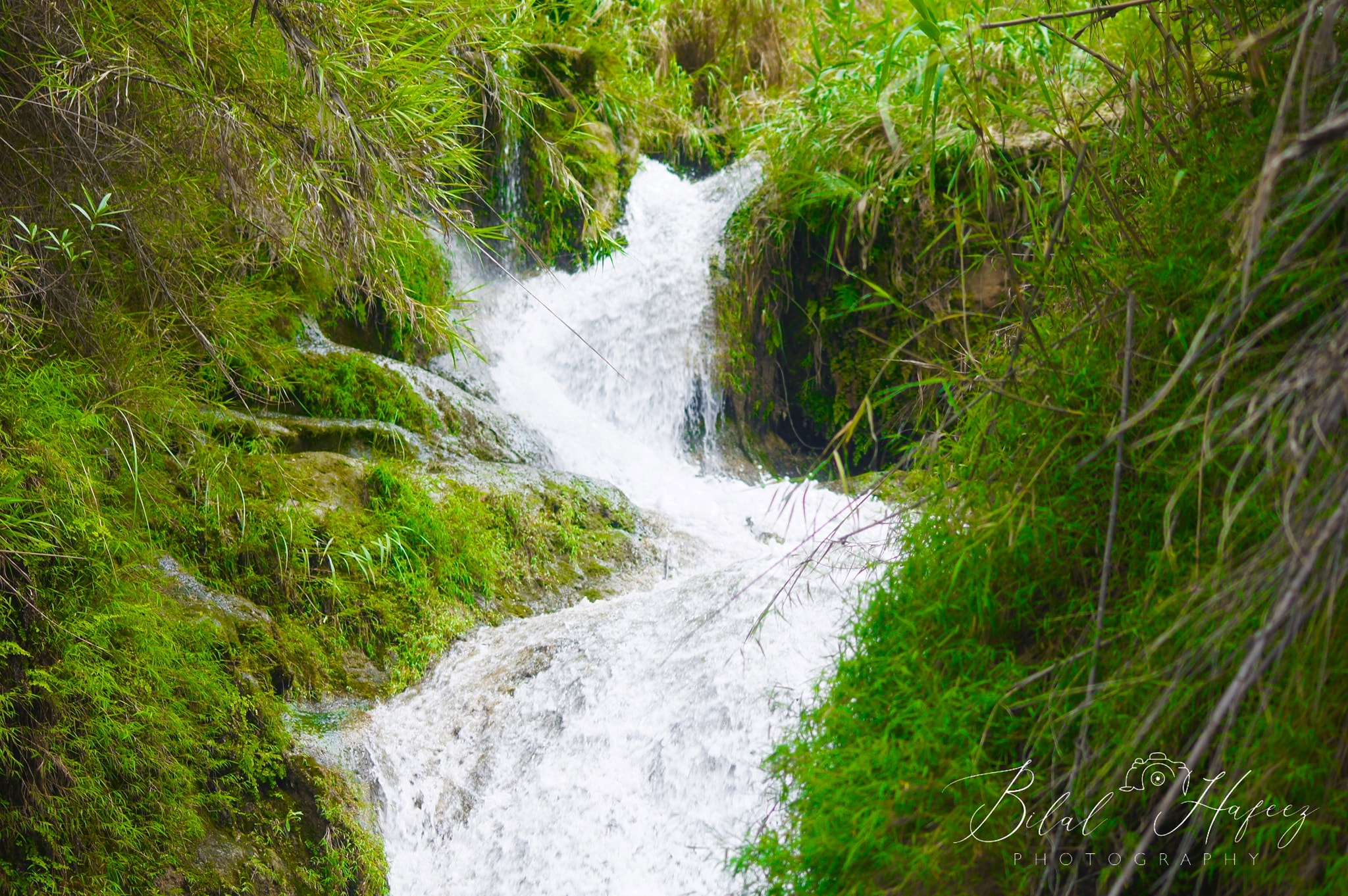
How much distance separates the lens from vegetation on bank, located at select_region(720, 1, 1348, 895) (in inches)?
39.7

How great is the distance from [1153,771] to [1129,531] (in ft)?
1.24

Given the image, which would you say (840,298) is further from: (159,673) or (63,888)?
(63,888)

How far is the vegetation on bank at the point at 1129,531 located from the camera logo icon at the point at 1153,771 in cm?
1

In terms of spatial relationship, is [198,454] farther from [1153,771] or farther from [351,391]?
[1153,771]

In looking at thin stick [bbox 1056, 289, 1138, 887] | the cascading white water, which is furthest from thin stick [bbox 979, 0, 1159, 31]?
the cascading white water

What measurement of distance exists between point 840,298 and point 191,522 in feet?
13.5

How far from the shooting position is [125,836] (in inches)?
86.7

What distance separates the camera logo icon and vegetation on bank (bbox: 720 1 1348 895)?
12mm

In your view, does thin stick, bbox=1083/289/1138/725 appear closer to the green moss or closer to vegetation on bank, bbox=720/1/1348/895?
vegetation on bank, bbox=720/1/1348/895

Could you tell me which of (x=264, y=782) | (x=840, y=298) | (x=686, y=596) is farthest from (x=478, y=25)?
(x=840, y=298)

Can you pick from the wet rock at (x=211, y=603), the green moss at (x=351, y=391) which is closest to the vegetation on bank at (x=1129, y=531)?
the wet rock at (x=211, y=603)

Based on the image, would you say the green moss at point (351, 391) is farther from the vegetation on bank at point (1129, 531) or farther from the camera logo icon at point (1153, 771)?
the camera logo icon at point (1153, 771)

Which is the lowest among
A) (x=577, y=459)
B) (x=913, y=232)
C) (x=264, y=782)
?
(x=577, y=459)

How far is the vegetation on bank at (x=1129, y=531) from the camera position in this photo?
1008 mm
